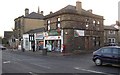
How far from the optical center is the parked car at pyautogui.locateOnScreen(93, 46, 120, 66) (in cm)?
1894

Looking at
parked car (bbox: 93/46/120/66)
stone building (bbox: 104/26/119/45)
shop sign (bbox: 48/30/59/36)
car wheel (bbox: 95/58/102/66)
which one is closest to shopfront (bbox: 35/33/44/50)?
shop sign (bbox: 48/30/59/36)

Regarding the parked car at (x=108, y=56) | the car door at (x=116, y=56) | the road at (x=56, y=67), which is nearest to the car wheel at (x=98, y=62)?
the parked car at (x=108, y=56)

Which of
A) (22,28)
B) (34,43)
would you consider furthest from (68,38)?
(22,28)

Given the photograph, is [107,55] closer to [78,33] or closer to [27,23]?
[78,33]

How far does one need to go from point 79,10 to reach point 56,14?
13.5ft

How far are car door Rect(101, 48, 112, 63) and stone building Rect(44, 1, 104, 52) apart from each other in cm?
2115

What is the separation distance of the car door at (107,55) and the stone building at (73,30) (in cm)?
2115

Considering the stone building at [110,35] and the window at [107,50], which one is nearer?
the window at [107,50]

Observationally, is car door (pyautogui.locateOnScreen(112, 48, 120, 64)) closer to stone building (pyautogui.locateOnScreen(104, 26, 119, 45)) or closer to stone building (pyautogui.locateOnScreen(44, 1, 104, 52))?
stone building (pyautogui.locateOnScreen(44, 1, 104, 52))

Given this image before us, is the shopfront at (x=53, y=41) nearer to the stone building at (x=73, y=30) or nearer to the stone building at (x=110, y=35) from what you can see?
the stone building at (x=73, y=30)

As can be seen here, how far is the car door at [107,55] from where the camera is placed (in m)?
19.5

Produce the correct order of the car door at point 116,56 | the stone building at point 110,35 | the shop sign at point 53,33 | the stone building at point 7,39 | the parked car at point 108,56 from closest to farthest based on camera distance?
the car door at point 116,56
the parked car at point 108,56
the shop sign at point 53,33
the stone building at point 110,35
the stone building at point 7,39

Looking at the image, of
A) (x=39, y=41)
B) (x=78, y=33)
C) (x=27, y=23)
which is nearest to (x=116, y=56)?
(x=78, y=33)

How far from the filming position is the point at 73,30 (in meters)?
42.7
